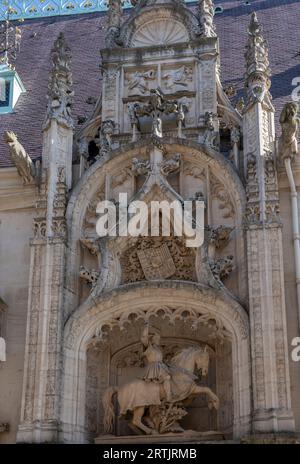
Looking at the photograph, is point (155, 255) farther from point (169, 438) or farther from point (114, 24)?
point (114, 24)

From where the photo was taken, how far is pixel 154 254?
13641mm

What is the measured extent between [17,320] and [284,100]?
20.9 feet

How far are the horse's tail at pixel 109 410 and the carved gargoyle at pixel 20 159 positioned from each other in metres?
3.68

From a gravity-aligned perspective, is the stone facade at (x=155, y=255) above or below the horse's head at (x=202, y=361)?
above

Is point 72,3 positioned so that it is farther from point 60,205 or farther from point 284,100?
point 60,205

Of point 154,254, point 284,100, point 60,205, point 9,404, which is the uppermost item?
point 284,100

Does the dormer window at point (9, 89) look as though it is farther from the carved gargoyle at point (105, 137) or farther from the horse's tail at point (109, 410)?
the horse's tail at point (109, 410)

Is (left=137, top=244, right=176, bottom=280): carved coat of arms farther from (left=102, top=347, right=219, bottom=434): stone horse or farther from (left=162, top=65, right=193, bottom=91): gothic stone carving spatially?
(left=162, top=65, right=193, bottom=91): gothic stone carving

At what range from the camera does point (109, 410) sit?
13.0 meters

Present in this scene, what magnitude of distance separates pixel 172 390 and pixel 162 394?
150 mm

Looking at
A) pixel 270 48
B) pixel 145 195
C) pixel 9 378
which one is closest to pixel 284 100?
pixel 270 48

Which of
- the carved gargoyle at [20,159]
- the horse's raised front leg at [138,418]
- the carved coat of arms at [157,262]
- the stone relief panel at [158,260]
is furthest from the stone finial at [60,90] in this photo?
the horse's raised front leg at [138,418]

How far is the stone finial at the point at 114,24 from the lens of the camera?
15.9m

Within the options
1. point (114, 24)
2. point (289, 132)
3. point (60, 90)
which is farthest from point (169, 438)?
point (114, 24)
